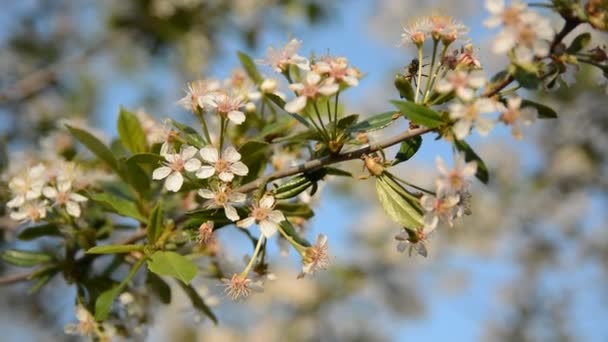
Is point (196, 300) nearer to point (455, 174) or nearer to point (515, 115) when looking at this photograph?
point (455, 174)

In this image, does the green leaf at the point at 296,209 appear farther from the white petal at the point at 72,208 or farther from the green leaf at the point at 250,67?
the white petal at the point at 72,208

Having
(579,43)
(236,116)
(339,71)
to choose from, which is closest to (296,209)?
(236,116)

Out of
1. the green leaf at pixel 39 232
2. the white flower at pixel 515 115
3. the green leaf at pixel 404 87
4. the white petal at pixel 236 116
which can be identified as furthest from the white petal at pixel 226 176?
the green leaf at pixel 39 232


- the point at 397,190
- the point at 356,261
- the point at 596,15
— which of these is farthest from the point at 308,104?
the point at 356,261

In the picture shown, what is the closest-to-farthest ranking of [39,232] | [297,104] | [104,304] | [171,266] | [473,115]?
[473,115]
[297,104]
[171,266]
[104,304]
[39,232]

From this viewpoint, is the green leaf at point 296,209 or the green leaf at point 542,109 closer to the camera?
the green leaf at point 542,109

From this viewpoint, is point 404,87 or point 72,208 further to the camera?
point 72,208

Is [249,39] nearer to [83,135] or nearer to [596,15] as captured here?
[83,135]

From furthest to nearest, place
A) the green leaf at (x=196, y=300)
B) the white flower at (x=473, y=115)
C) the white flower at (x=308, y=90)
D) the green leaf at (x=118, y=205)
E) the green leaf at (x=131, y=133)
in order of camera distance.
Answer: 1. the green leaf at (x=131, y=133)
2. the green leaf at (x=196, y=300)
3. the green leaf at (x=118, y=205)
4. the white flower at (x=308, y=90)
5. the white flower at (x=473, y=115)
